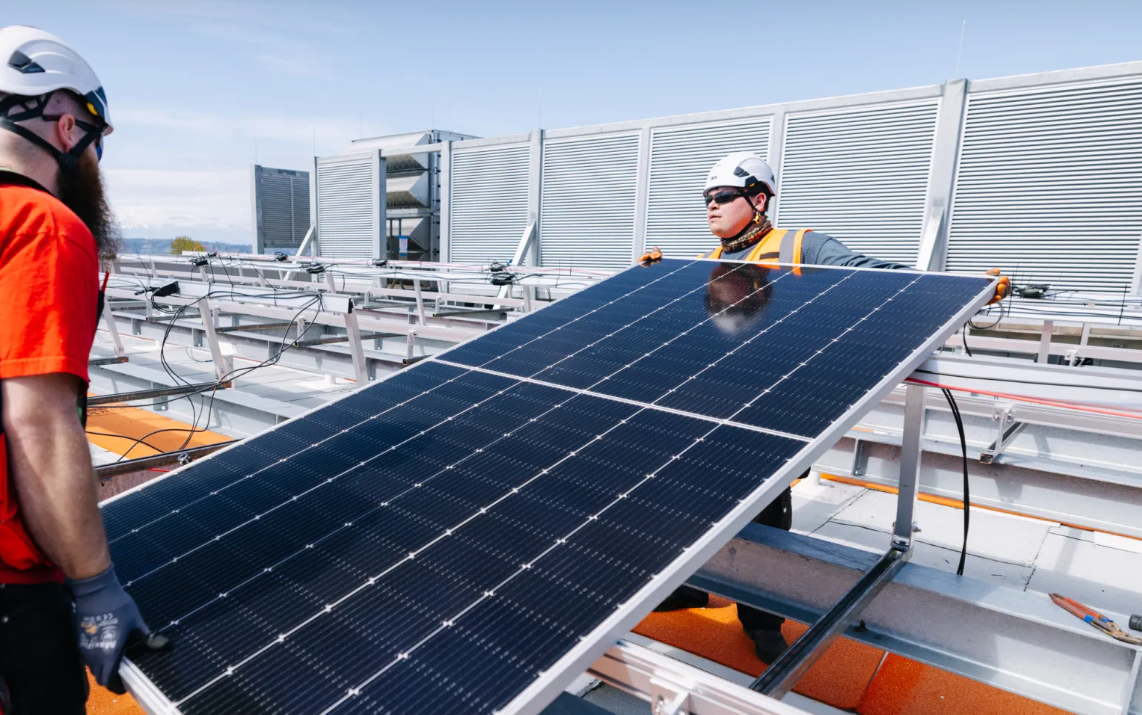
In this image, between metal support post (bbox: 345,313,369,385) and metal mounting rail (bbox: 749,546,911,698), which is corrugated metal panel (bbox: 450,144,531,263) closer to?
metal support post (bbox: 345,313,369,385)

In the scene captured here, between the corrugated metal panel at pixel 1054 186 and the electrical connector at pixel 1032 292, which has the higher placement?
the corrugated metal panel at pixel 1054 186

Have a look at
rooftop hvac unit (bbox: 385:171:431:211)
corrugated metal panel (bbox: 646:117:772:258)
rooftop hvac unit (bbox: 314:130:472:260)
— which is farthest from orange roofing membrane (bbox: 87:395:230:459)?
rooftop hvac unit (bbox: 385:171:431:211)

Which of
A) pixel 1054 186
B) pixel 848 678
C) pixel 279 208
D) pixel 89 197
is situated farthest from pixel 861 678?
pixel 279 208

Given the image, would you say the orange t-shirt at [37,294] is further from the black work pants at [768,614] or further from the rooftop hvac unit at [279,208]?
the rooftop hvac unit at [279,208]

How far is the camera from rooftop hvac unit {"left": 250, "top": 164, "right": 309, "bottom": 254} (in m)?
30.1

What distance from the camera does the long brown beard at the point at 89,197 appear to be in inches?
80.4

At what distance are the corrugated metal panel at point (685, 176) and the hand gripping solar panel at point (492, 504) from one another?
44.4ft

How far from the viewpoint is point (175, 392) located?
21.0ft

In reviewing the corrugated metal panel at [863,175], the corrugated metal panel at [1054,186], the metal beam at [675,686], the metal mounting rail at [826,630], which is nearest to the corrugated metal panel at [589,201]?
the corrugated metal panel at [863,175]

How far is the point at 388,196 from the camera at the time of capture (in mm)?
25688

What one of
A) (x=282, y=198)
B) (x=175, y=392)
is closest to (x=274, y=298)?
(x=175, y=392)

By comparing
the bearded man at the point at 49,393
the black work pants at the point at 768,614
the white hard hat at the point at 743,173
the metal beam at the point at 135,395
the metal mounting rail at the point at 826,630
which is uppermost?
the white hard hat at the point at 743,173

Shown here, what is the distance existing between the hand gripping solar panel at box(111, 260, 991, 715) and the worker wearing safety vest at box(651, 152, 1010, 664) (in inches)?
20.5

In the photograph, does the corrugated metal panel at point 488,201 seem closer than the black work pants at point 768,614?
No
